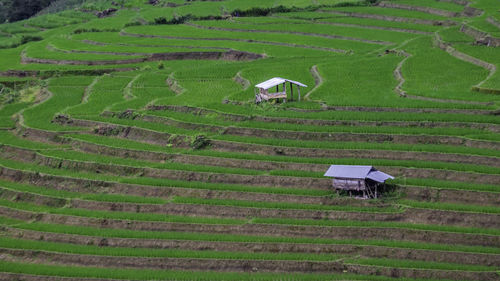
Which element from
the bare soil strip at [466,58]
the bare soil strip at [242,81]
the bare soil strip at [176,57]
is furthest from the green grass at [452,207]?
the bare soil strip at [176,57]

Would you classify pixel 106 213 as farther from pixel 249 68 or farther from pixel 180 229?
pixel 249 68

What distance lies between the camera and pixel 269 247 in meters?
28.8

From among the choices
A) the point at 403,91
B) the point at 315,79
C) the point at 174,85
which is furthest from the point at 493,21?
the point at 174,85

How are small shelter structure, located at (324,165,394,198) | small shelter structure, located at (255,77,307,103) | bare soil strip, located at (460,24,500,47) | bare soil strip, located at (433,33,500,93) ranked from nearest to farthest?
small shelter structure, located at (324,165,394,198) → small shelter structure, located at (255,77,307,103) → bare soil strip, located at (433,33,500,93) → bare soil strip, located at (460,24,500,47)

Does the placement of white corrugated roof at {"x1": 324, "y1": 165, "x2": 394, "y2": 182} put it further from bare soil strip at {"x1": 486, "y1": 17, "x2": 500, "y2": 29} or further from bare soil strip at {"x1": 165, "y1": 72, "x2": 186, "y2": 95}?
bare soil strip at {"x1": 486, "y1": 17, "x2": 500, "y2": 29}

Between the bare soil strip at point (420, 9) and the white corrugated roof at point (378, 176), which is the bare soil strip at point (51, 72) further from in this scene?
the white corrugated roof at point (378, 176)

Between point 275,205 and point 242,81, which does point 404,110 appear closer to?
point 275,205

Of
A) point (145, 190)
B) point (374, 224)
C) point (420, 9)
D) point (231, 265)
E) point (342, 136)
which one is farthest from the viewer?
point (420, 9)

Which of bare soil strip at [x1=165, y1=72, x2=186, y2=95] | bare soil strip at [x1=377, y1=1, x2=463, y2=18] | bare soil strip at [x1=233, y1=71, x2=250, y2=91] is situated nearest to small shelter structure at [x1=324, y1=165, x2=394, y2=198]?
bare soil strip at [x1=233, y1=71, x2=250, y2=91]

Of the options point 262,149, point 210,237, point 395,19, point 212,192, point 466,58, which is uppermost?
point 466,58

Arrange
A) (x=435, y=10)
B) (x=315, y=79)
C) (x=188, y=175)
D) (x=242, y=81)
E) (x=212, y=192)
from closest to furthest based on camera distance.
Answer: (x=212, y=192)
(x=188, y=175)
(x=315, y=79)
(x=242, y=81)
(x=435, y=10)

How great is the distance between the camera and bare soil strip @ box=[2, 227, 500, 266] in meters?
26.6

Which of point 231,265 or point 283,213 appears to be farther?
point 283,213

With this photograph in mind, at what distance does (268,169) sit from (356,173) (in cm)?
480
